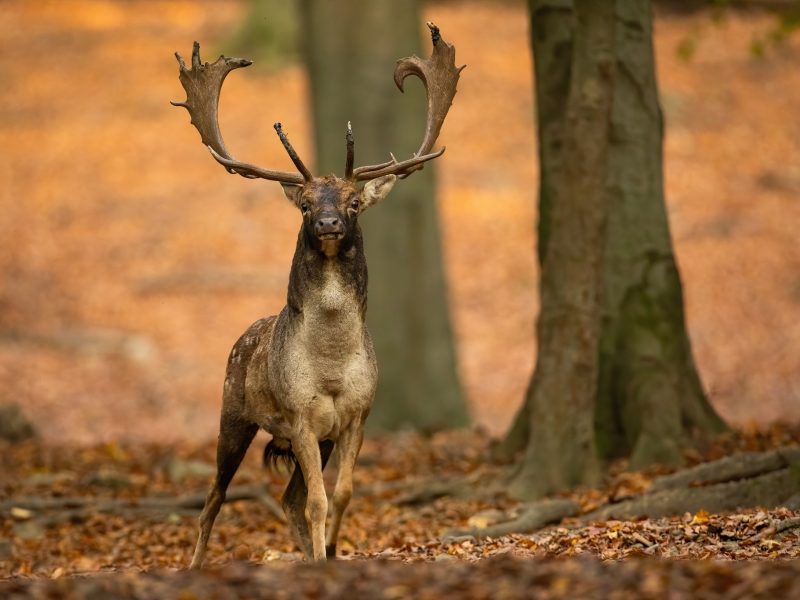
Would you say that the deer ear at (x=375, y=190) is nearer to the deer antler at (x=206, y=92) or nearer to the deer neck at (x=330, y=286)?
the deer neck at (x=330, y=286)

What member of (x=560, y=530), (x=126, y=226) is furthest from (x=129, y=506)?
(x=126, y=226)

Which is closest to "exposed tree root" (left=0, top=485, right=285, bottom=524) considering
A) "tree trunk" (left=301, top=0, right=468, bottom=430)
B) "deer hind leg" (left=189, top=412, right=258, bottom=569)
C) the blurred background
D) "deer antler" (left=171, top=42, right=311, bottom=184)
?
"deer hind leg" (left=189, top=412, right=258, bottom=569)

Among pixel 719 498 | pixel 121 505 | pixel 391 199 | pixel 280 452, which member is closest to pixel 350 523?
pixel 280 452

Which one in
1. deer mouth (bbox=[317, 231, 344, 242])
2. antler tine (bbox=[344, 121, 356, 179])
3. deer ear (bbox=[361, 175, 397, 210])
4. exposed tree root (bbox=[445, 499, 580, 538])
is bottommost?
exposed tree root (bbox=[445, 499, 580, 538])

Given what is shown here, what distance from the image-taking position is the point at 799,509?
8.29 metres

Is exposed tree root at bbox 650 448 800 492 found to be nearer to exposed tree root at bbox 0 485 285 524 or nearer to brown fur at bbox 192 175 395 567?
brown fur at bbox 192 175 395 567

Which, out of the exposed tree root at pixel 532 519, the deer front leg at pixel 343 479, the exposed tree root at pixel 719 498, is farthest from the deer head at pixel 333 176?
the exposed tree root at pixel 719 498

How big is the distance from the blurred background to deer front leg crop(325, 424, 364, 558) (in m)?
8.32

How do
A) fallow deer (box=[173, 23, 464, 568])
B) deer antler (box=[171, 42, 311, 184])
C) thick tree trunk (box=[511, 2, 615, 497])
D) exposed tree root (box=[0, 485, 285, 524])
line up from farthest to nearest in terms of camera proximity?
exposed tree root (box=[0, 485, 285, 524])
thick tree trunk (box=[511, 2, 615, 497])
deer antler (box=[171, 42, 311, 184])
fallow deer (box=[173, 23, 464, 568])

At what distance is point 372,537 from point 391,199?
7069mm

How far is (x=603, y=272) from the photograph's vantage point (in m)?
10.7

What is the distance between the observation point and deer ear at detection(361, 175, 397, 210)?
8344 mm

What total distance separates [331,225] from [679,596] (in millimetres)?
3087

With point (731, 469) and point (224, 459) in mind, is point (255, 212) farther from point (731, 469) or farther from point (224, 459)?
point (731, 469)
